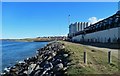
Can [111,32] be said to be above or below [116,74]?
above

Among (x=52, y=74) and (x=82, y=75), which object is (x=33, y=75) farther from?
(x=82, y=75)

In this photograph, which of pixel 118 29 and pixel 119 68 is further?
pixel 118 29

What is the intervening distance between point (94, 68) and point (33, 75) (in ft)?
20.7

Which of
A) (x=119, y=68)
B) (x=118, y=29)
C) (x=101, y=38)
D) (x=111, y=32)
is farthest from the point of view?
(x=101, y=38)

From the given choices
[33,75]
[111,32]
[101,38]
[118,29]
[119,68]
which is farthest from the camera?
[101,38]

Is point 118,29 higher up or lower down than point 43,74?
higher up

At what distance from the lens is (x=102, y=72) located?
46.0 feet

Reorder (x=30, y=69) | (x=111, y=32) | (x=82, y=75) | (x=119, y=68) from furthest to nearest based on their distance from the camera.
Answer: (x=111, y=32), (x=30, y=69), (x=119, y=68), (x=82, y=75)

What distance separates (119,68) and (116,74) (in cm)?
164

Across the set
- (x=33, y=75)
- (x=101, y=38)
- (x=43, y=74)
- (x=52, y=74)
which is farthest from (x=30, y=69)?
(x=101, y=38)

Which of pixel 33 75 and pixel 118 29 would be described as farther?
pixel 118 29

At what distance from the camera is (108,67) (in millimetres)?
15320

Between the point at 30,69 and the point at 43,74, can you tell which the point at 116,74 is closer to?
the point at 43,74

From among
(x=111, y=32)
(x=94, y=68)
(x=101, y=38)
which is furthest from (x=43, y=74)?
(x=101, y=38)
